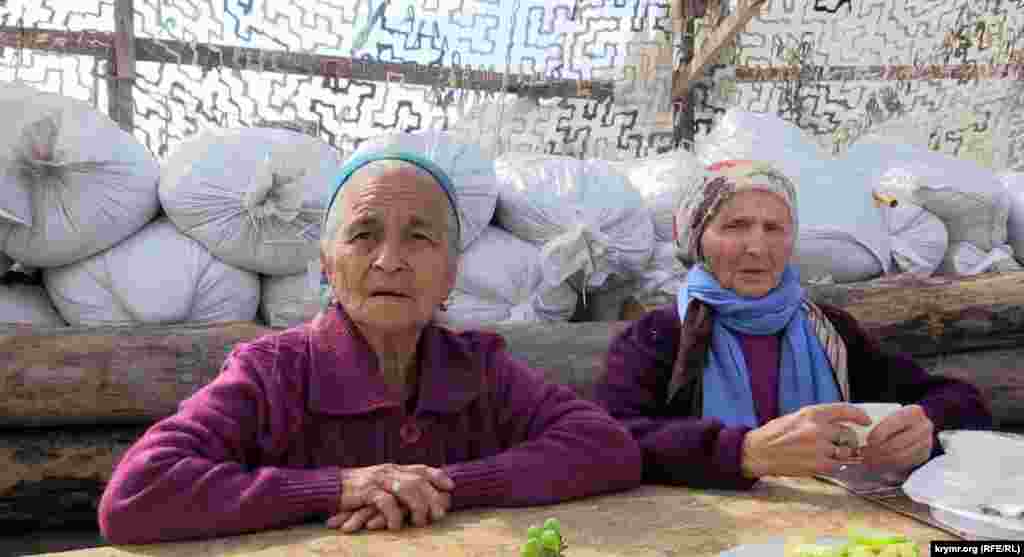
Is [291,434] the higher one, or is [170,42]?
[170,42]

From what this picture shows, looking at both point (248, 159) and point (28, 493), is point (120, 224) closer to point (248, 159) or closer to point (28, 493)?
point (248, 159)

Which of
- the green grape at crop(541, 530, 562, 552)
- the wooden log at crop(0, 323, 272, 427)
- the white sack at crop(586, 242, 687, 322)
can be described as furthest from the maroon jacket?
the wooden log at crop(0, 323, 272, 427)

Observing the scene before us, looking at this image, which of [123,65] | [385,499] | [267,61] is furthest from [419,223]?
[123,65]

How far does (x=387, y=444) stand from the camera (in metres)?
1.41

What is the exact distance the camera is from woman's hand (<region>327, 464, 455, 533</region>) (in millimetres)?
1180

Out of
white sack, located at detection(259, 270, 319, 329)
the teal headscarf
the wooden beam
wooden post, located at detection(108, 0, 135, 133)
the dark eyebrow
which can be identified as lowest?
white sack, located at detection(259, 270, 319, 329)

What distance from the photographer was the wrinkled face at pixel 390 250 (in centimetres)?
140

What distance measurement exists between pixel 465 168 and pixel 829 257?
127 centimetres

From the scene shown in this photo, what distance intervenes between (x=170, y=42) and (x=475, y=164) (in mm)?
934

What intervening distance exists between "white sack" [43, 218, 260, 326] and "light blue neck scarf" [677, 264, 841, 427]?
1.30 meters

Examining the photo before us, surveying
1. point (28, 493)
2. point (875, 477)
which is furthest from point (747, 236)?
point (28, 493)

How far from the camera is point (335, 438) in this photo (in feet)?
4.57

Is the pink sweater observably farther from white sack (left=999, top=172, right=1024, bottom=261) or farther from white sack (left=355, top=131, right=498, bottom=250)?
white sack (left=999, top=172, right=1024, bottom=261)

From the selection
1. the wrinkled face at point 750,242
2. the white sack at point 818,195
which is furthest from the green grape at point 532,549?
the white sack at point 818,195
